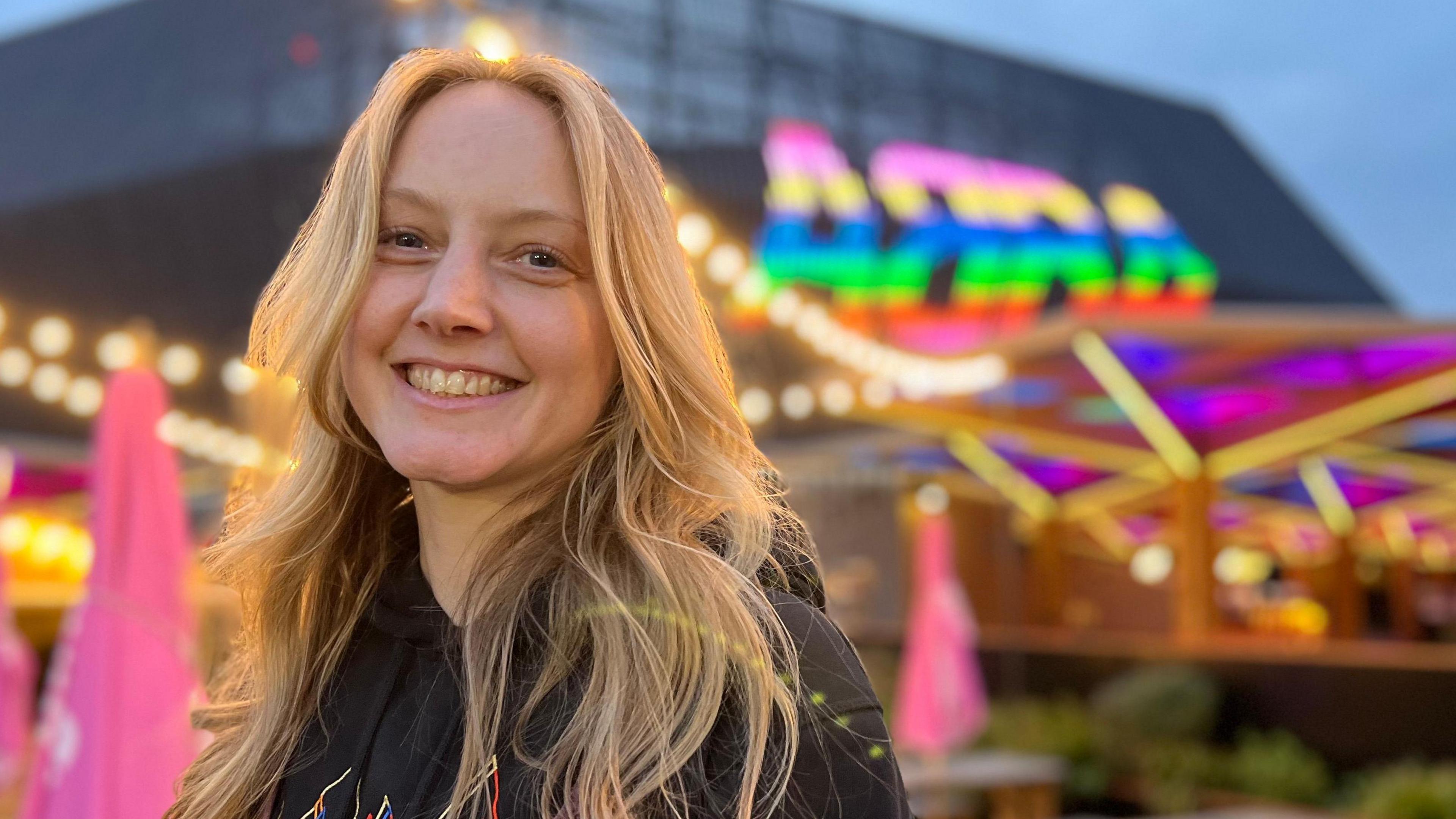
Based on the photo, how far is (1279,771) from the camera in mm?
10008

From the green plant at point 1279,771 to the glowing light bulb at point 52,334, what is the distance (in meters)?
9.24

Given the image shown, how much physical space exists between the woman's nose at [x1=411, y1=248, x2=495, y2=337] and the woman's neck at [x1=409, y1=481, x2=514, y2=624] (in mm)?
168

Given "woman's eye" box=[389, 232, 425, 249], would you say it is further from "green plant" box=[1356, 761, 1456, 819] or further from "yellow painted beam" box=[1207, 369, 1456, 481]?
"yellow painted beam" box=[1207, 369, 1456, 481]

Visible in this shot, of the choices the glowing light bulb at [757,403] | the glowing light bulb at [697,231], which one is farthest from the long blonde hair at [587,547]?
the glowing light bulb at [757,403]

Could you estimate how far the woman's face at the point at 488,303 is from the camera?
132 cm

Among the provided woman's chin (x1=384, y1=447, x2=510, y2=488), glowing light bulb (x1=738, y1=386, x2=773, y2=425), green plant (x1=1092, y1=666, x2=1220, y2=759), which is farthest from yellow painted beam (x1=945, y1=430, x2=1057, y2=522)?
woman's chin (x1=384, y1=447, x2=510, y2=488)

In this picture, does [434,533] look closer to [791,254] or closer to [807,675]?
[807,675]

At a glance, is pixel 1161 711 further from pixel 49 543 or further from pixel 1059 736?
pixel 49 543

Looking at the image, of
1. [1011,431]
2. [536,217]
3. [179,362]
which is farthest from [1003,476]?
[536,217]

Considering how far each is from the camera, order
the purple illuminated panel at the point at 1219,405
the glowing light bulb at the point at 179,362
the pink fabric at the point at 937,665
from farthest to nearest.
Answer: the purple illuminated panel at the point at 1219,405
the glowing light bulb at the point at 179,362
the pink fabric at the point at 937,665

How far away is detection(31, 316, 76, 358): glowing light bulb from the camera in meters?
9.56

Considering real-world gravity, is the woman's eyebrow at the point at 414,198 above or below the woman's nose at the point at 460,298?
above

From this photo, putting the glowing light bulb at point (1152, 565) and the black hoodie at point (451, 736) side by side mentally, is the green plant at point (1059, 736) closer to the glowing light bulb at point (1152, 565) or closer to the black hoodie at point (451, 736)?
the black hoodie at point (451, 736)

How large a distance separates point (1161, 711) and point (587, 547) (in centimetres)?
1072
